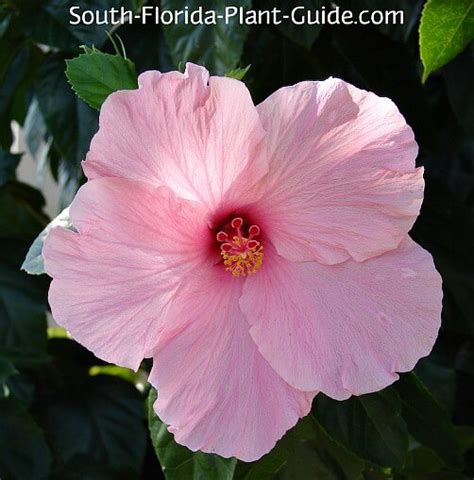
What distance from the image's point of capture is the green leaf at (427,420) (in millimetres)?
699

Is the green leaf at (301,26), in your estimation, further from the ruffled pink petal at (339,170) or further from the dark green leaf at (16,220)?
the dark green leaf at (16,220)

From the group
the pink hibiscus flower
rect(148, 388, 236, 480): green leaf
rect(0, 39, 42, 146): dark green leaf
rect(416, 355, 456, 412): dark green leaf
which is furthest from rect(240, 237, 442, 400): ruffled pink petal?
rect(0, 39, 42, 146): dark green leaf

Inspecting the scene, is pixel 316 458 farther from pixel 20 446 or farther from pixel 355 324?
pixel 20 446

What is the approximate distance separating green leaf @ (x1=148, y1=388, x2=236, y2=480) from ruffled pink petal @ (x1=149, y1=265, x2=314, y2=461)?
8 centimetres

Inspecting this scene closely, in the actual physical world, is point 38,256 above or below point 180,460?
above

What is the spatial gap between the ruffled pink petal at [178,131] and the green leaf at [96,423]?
0.60m

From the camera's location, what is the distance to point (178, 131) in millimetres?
510

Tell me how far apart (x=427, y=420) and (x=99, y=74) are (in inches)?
15.8

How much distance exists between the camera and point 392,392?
2.26ft

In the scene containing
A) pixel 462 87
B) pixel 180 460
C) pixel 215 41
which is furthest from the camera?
pixel 462 87

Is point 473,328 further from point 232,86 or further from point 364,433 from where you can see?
point 232,86

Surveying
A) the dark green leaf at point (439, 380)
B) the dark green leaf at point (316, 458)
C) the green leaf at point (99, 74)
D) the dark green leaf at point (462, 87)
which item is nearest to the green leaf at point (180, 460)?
the dark green leaf at point (316, 458)

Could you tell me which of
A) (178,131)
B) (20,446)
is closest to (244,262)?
(178,131)

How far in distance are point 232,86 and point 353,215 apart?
0.38 ft
